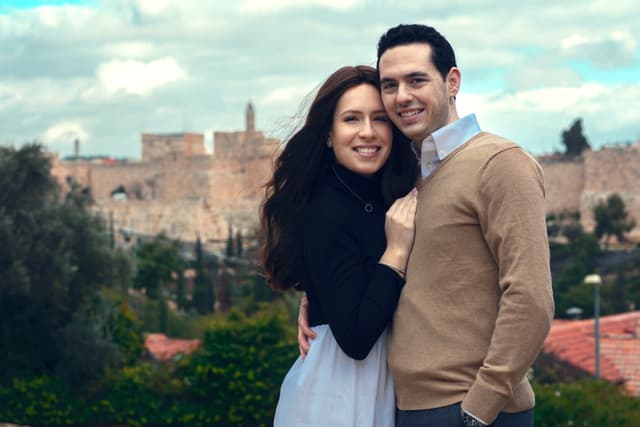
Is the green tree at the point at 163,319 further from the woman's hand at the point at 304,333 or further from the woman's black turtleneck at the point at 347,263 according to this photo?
the woman's black turtleneck at the point at 347,263

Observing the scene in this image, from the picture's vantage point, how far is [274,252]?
7.59 ft

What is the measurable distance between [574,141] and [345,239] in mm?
37268

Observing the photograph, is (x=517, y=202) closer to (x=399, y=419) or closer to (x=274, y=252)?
(x=399, y=419)

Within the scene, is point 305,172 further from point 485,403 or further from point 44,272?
point 44,272

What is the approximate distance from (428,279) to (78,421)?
921 centimetres

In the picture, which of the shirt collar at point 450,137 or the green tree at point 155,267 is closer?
the shirt collar at point 450,137

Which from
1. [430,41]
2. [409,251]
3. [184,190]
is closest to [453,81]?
[430,41]

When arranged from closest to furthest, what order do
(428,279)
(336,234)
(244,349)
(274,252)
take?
1. (428,279)
2. (336,234)
3. (274,252)
4. (244,349)

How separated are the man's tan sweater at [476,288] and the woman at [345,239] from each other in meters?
0.06

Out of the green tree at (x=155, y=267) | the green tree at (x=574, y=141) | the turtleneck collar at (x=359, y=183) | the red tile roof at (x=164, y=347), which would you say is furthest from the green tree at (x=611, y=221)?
the turtleneck collar at (x=359, y=183)

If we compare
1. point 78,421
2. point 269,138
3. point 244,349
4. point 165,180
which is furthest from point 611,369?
point 165,180

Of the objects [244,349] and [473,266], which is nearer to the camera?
[473,266]

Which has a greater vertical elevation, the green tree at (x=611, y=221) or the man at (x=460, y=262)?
the man at (x=460, y=262)

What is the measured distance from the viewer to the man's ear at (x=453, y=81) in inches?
79.4
